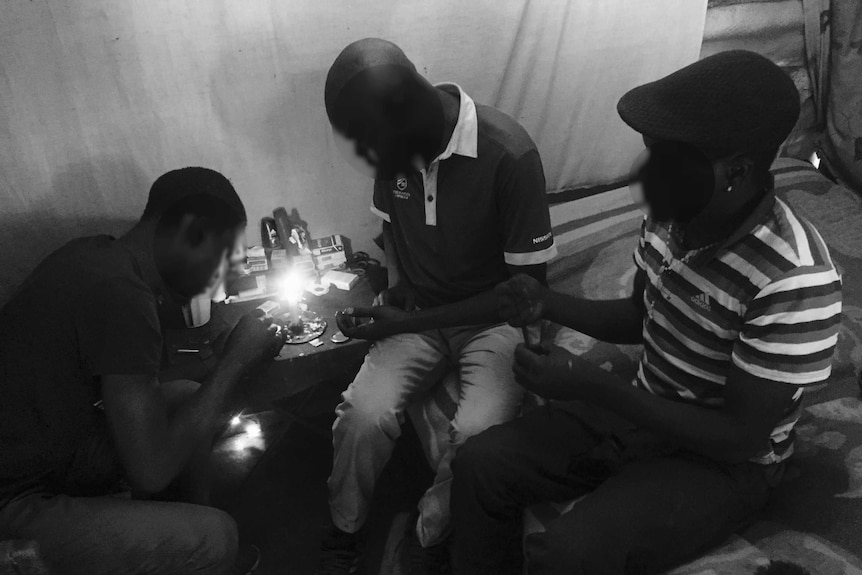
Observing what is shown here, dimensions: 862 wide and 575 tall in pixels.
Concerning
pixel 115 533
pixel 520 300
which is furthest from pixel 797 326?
pixel 115 533

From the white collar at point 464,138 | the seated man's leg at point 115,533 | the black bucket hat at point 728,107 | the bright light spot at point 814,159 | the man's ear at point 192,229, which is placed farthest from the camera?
the bright light spot at point 814,159

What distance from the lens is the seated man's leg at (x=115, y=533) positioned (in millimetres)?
1633

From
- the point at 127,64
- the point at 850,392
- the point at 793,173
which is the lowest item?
the point at 850,392

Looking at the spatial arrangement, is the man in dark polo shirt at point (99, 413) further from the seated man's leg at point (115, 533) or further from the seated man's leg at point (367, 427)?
the seated man's leg at point (367, 427)

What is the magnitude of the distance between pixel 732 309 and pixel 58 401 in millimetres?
1718

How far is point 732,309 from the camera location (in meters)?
1.44

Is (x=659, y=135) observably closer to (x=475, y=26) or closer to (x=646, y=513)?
(x=646, y=513)

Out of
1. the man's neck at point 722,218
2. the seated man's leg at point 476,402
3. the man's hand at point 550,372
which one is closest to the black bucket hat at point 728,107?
the man's neck at point 722,218

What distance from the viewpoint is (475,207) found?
6.72ft

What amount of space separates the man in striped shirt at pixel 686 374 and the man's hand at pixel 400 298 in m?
0.60

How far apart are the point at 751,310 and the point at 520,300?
0.68 meters

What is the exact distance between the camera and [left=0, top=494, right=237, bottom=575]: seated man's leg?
163 centimetres

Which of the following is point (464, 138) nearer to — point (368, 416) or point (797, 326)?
point (368, 416)

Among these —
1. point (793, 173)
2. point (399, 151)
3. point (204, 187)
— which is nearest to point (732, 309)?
point (399, 151)
